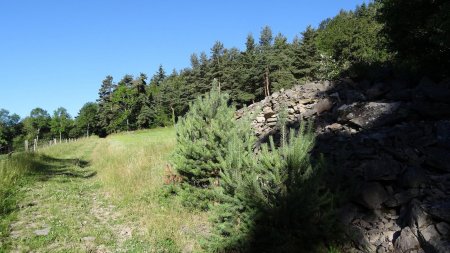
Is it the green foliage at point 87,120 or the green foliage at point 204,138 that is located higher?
the green foliage at point 87,120

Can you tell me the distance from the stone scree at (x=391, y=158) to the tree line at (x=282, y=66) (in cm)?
197

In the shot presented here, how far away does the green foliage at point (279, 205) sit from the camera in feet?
19.0

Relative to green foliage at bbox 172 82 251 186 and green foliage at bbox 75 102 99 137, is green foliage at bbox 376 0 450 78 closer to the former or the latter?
green foliage at bbox 172 82 251 186

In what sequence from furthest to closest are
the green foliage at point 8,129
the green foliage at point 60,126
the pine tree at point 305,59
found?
the green foliage at point 60,126 → the green foliage at point 8,129 → the pine tree at point 305,59

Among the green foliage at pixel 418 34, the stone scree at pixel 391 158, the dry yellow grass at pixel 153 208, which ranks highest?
the green foliage at pixel 418 34

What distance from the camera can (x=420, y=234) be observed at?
530 centimetres

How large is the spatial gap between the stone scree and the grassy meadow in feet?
11.1

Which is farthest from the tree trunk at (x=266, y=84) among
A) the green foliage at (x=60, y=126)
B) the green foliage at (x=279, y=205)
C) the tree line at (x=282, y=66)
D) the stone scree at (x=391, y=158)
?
the green foliage at (x=60, y=126)

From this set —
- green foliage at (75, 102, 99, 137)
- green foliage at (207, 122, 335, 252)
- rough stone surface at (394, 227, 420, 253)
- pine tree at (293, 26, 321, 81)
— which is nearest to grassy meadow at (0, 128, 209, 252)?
green foliage at (207, 122, 335, 252)

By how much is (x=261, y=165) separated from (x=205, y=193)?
3.03 m

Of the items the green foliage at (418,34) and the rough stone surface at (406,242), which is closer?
the rough stone surface at (406,242)

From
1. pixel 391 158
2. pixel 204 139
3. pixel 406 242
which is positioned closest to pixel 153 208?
pixel 204 139

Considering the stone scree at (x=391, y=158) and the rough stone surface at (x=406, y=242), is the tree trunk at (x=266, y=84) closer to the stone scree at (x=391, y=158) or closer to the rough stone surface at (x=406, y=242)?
the stone scree at (x=391, y=158)

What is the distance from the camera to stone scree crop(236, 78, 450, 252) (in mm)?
5582
